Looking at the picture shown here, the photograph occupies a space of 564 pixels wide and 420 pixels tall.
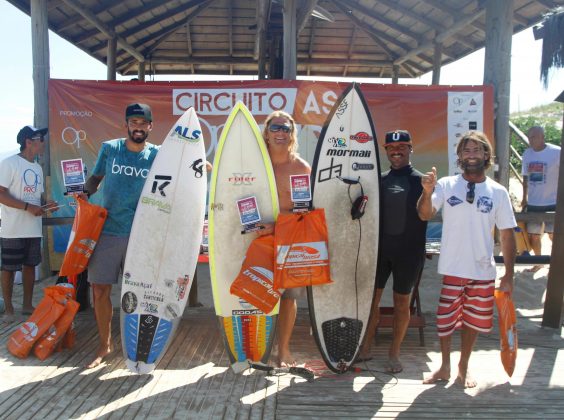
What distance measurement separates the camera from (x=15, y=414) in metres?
2.57

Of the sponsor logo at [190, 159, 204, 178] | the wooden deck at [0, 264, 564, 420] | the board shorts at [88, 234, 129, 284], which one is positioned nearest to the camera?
the wooden deck at [0, 264, 564, 420]

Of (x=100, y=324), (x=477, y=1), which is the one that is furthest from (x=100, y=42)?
(x=100, y=324)

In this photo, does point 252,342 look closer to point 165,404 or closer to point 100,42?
point 165,404

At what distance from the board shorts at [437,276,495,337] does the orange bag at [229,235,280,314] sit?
1.05m

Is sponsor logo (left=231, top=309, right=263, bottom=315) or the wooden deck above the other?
sponsor logo (left=231, top=309, right=263, bottom=315)

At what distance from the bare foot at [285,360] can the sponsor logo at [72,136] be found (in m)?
3.70

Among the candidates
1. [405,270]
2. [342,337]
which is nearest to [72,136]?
[342,337]

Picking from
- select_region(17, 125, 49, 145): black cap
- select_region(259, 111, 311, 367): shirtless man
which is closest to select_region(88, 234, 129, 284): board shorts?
select_region(259, 111, 311, 367): shirtless man

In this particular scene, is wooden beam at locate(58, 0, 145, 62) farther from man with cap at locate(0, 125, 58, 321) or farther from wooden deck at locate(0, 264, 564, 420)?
wooden deck at locate(0, 264, 564, 420)

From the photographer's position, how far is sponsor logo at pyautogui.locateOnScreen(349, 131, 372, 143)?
3576 millimetres

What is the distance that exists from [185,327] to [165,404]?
4.51 feet

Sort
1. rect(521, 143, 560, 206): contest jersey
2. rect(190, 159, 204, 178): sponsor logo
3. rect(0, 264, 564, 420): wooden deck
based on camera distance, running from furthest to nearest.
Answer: rect(521, 143, 560, 206): contest jersey → rect(190, 159, 204, 178): sponsor logo → rect(0, 264, 564, 420): wooden deck

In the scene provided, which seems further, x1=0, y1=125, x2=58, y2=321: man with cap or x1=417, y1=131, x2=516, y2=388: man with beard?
x1=0, y1=125, x2=58, y2=321: man with cap

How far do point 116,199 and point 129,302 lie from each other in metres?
0.69
